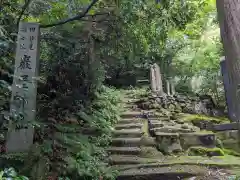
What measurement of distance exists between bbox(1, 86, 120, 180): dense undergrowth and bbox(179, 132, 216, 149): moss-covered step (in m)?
1.85

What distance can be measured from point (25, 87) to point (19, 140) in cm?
93

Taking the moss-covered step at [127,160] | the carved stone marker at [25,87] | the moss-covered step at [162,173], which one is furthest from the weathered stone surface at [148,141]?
the carved stone marker at [25,87]

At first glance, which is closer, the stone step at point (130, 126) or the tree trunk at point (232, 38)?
the tree trunk at point (232, 38)

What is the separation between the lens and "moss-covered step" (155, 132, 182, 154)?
6.12 meters

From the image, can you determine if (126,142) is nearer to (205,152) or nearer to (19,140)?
(205,152)

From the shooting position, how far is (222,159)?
18.3 ft

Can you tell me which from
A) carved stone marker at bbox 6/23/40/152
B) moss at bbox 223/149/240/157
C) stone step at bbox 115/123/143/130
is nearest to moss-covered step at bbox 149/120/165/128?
stone step at bbox 115/123/143/130

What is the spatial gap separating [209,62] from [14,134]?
Answer: 943 centimetres

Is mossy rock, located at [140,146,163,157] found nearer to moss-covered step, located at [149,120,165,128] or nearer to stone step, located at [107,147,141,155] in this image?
stone step, located at [107,147,141,155]

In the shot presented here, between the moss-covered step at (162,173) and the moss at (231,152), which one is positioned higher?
the moss at (231,152)

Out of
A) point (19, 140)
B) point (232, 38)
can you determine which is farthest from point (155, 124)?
point (232, 38)

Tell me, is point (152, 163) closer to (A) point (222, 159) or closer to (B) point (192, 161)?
(B) point (192, 161)

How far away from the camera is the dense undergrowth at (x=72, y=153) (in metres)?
3.90

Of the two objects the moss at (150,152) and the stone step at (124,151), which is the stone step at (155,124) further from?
the stone step at (124,151)
